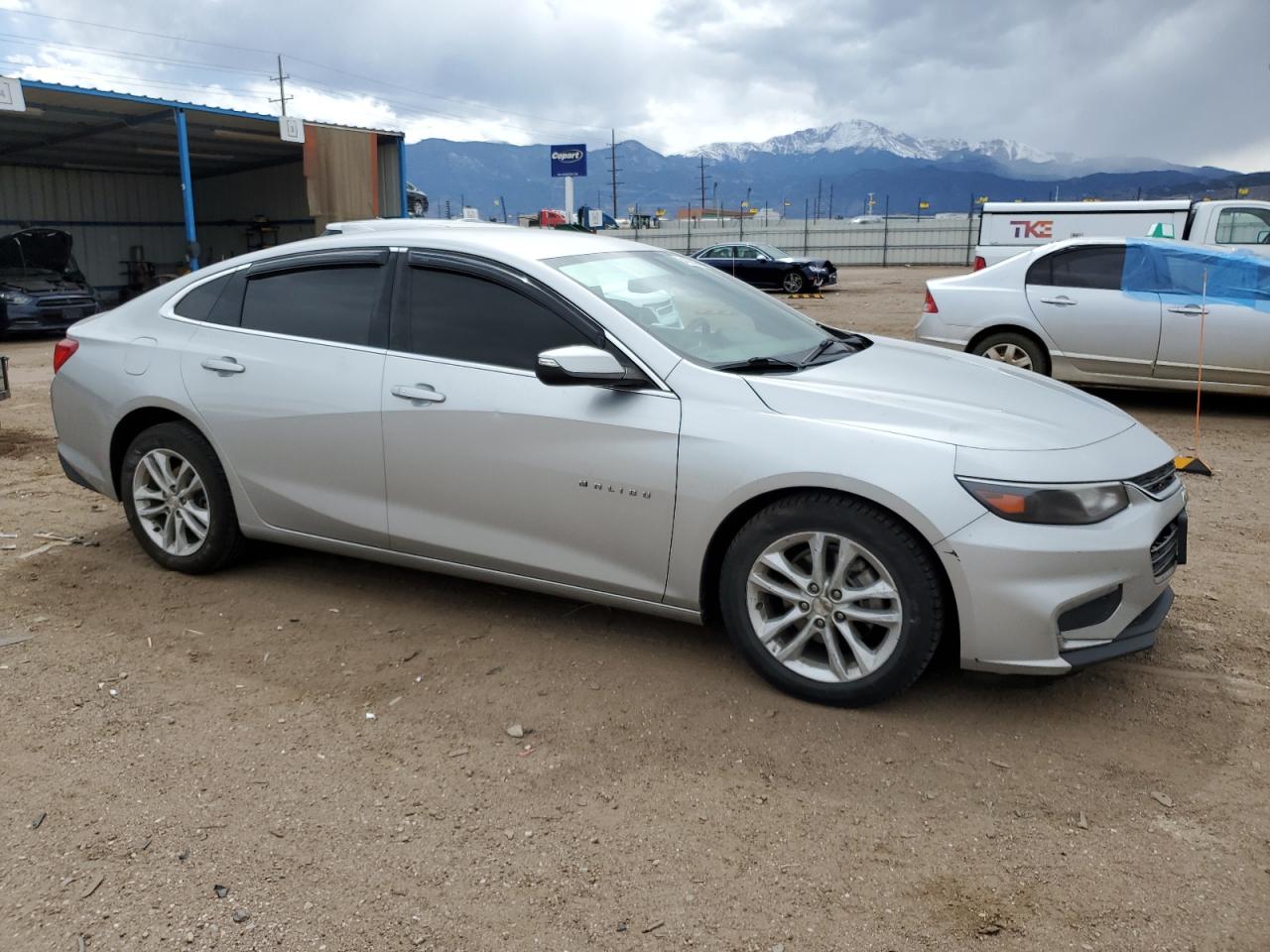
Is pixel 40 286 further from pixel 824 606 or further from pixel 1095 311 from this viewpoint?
pixel 824 606

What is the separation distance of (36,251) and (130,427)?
16.9 metres

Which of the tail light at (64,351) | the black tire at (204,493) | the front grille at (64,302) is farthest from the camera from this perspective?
the front grille at (64,302)

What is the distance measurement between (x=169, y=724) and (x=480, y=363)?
1.63m

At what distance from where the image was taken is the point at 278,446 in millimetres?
4148

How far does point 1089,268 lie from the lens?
866 cm

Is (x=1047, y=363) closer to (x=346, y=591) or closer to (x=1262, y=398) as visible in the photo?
(x=1262, y=398)

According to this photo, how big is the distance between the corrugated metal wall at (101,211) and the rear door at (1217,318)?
1061 inches

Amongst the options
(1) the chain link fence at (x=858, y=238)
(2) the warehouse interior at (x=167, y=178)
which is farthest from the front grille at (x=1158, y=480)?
(1) the chain link fence at (x=858, y=238)

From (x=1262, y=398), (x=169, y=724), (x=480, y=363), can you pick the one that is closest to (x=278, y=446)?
(x=480, y=363)

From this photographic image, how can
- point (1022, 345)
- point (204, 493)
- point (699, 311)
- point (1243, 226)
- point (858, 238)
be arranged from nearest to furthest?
point (699, 311)
point (204, 493)
point (1022, 345)
point (1243, 226)
point (858, 238)

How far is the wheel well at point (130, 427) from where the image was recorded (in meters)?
4.52

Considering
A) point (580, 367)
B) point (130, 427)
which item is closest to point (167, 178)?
point (130, 427)

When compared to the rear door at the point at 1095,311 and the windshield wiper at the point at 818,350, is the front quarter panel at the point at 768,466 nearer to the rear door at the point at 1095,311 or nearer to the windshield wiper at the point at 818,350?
the windshield wiper at the point at 818,350

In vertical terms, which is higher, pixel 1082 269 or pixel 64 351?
pixel 1082 269
